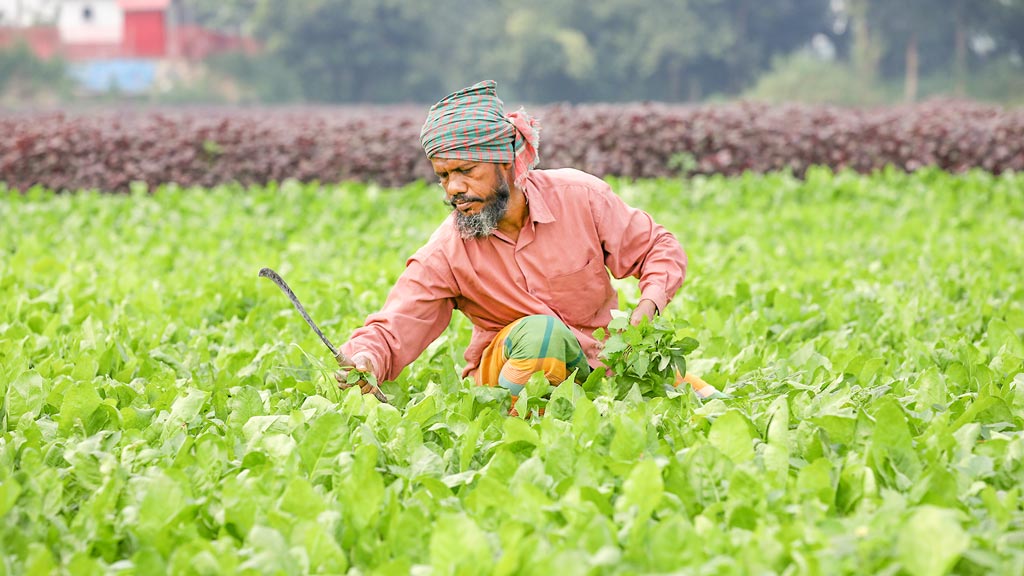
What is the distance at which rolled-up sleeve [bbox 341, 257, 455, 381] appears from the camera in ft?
10.1

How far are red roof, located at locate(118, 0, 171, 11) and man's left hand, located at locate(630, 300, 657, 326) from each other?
42012 mm

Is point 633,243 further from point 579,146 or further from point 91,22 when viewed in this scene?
point 91,22

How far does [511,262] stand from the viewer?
3250mm

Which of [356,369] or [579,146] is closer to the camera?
[356,369]

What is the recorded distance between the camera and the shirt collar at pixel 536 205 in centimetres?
321

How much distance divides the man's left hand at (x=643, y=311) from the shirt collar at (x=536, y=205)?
369 mm

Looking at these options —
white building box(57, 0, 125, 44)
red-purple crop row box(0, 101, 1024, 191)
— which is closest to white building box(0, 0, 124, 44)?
white building box(57, 0, 125, 44)

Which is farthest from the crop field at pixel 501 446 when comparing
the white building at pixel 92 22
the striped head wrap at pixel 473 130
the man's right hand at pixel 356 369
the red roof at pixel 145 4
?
the white building at pixel 92 22

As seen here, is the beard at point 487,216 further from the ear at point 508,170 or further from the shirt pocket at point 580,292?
the shirt pocket at point 580,292

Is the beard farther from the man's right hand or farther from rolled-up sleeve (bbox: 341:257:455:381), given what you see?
the man's right hand

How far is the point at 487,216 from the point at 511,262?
199 millimetres

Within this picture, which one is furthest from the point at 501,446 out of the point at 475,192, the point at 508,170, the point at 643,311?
the point at 508,170

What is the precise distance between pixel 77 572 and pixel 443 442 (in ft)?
3.27

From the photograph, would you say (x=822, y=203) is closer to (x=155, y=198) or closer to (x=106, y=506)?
(x=155, y=198)
